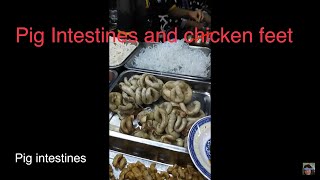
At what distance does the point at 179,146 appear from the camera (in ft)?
6.39

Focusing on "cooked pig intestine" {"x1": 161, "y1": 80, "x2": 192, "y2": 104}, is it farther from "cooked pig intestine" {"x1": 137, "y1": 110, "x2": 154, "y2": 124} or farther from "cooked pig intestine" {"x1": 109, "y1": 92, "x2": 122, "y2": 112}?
"cooked pig intestine" {"x1": 109, "y1": 92, "x2": 122, "y2": 112}

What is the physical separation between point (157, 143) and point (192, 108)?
12.5 inches

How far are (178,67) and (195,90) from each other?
19 cm

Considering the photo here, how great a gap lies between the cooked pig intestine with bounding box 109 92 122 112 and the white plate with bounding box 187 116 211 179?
50 cm

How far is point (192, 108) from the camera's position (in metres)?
2.07

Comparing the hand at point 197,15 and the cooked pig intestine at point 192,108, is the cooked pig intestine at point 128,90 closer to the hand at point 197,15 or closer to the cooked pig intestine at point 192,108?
the cooked pig intestine at point 192,108

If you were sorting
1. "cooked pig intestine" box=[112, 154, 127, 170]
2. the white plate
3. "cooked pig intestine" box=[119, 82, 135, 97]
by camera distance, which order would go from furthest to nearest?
"cooked pig intestine" box=[119, 82, 135, 97] → "cooked pig intestine" box=[112, 154, 127, 170] → the white plate

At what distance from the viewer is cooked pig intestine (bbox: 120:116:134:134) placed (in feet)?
6.59

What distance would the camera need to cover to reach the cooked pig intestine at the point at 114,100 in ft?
6.93

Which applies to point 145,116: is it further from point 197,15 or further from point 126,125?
point 197,15

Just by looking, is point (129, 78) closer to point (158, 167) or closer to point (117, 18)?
point (117, 18)

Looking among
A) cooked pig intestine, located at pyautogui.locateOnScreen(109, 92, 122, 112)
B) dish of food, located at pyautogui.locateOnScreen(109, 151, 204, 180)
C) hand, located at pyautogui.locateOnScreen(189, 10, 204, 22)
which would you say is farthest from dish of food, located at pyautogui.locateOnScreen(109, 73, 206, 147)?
hand, located at pyautogui.locateOnScreen(189, 10, 204, 22)

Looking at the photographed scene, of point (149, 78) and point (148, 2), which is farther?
point (149, 78)
